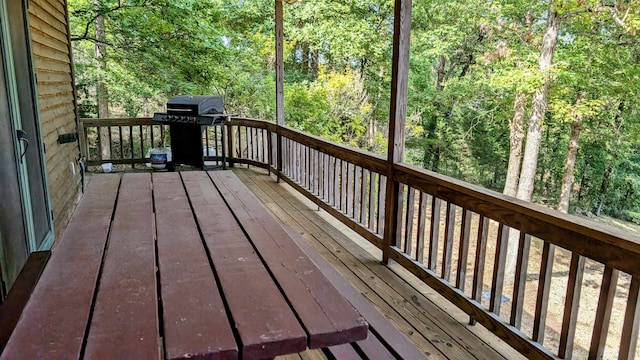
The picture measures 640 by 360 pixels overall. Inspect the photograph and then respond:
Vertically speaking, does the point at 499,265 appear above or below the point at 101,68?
below

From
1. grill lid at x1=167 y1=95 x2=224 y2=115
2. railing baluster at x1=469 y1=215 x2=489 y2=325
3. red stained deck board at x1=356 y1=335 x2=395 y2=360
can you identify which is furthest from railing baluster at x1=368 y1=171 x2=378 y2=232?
grill lid at x1=167 y1=95 x2=224 y2=115

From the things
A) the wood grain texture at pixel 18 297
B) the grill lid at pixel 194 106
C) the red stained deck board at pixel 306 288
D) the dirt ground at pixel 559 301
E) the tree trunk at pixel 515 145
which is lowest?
the dirt ground at pixel 559 301

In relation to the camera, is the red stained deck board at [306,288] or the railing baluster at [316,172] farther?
the railing baluster at [316,172]

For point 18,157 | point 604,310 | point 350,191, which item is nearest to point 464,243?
point 604,310

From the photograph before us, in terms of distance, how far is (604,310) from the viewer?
5.60 ft

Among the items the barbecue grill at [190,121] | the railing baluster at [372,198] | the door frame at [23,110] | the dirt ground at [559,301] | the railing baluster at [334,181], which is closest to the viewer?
the door frame at [23,110]

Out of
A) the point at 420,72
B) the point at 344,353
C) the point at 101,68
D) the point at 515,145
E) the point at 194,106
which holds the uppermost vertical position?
the point at 420,72

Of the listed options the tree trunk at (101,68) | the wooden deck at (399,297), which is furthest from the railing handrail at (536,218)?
the tree trunk at (101,68)

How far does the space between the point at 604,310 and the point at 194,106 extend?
5.11 m

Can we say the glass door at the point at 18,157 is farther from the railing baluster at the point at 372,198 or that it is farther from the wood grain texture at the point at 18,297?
the railing baluster at the point at 372,198

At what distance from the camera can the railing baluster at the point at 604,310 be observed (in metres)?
1.68

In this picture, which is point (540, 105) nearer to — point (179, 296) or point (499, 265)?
point (499, 265)

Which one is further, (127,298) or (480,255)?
(480,255)

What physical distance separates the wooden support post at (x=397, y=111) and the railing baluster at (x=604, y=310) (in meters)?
1.57
